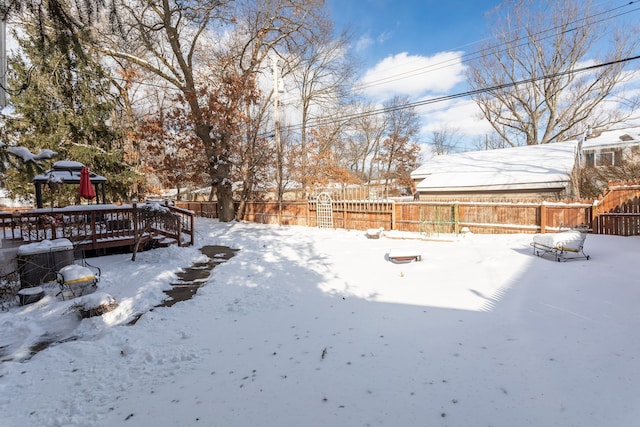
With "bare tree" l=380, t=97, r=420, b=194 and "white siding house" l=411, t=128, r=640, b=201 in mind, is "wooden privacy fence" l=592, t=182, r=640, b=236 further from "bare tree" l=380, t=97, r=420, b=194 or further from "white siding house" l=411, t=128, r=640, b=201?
"bare tree" l=380, t=97, r=420, b=194

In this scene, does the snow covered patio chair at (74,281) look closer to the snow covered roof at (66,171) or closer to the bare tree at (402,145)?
the snow covered roof at (66,171)

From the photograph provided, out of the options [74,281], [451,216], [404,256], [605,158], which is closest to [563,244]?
[404,256]

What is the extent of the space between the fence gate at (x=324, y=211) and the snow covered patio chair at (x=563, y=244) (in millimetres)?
8788

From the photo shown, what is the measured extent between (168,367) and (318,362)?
1448 millimetres

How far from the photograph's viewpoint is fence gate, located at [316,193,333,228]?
14.3m

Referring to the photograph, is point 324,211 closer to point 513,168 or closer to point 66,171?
point 513,168

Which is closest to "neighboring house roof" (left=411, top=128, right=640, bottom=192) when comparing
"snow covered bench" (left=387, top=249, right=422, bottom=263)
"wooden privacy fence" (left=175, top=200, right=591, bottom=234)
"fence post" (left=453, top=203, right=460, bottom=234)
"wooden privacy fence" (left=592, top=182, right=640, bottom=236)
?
"wooden privacy fence" (left=175, top=200, right=591, bottom=234)

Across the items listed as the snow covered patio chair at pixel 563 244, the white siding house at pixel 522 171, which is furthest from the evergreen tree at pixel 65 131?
the snow covered patio chair at pixel 563 244

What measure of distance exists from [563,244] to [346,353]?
5.53m

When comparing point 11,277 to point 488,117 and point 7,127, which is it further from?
point 488,117

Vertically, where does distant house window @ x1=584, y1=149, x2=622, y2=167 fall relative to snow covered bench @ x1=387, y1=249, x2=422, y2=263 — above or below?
above

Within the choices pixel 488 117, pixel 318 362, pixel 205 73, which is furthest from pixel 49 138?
pixel 488 117

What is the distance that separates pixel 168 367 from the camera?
2887 millimetres

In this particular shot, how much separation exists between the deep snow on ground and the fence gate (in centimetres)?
856
